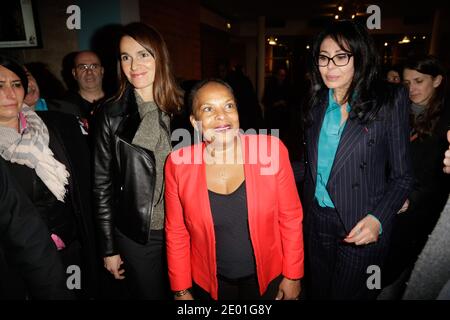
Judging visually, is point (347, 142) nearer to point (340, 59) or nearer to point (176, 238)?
point (340, 59)

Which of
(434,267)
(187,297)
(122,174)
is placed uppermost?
(122,174)

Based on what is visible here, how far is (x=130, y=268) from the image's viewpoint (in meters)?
1.83

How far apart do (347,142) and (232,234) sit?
2.69ft

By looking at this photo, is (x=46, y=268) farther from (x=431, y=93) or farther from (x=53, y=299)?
(x=431, y=93)

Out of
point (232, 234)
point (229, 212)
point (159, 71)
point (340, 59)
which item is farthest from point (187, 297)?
point (340, 59)

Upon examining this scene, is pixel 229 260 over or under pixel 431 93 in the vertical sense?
under

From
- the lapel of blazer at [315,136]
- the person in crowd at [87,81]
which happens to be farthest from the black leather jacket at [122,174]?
the person in crowd at [87,81]

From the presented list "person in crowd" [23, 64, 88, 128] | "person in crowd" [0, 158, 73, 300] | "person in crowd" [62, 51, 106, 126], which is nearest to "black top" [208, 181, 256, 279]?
"person in crowd" [0, 158, 73, 300]

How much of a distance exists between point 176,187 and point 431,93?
2.18 metres

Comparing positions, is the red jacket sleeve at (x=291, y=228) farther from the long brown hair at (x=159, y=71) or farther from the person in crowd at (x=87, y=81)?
the person in crowd at (x=87, y=81)

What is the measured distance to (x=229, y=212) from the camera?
146 cm

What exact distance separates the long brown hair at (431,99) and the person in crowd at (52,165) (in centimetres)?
255

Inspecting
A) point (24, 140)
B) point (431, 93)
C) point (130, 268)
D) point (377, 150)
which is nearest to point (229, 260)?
point (130, 268)

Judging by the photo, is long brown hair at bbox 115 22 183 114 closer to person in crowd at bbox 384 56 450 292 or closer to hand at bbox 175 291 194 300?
hand at bbox 175 291 194 300
